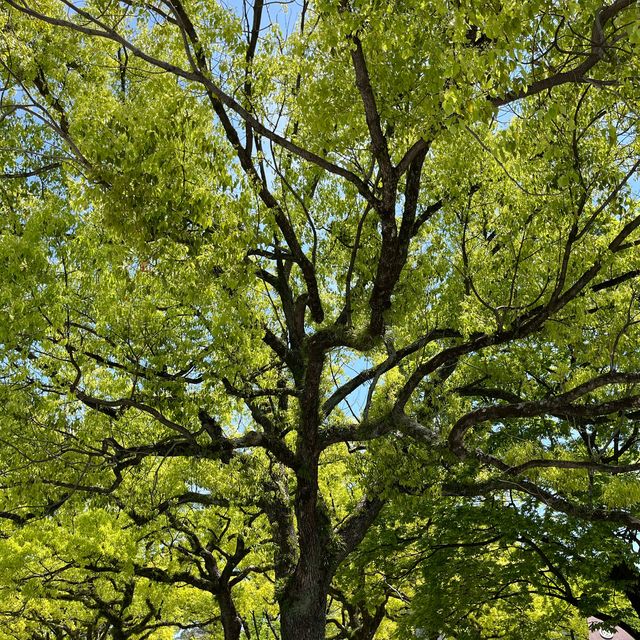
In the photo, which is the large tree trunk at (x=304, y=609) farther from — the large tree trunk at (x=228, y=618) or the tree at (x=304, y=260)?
the large tree trunk at (x=228, y=618)

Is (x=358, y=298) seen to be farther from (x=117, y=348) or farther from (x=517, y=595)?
(x=517, y=595)

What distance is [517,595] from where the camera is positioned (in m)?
11.7

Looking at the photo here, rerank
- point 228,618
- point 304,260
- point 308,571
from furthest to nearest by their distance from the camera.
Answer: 1. point 228,618
2. point 308,571
3. point 304,260

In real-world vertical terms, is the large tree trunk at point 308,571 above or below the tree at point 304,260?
below

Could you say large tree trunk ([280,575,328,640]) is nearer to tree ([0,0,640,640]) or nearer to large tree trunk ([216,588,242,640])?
tree ([0,0,640,640])

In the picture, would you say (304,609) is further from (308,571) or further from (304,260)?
(304,260)

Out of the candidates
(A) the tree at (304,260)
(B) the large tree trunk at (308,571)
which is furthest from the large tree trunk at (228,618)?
(B) the large tree trunk at (308,571)

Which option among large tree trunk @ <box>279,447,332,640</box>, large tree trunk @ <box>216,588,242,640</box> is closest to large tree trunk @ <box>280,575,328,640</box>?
large tree trunk @ <box>279,447,332,640</box>

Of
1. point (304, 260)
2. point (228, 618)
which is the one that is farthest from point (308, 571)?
point (228, 618)

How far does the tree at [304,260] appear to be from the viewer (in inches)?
232

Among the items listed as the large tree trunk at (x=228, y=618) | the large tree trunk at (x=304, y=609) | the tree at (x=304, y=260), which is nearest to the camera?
the tree at (x=304, y=260)

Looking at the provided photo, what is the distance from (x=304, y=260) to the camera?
26.8ft

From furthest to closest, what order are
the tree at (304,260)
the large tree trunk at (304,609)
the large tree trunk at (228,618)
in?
the large tree trunk at (228,618), the large tree trunk at (304,609), the tree at (304,260)

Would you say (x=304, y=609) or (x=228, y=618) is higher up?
(x=228, y=618)
